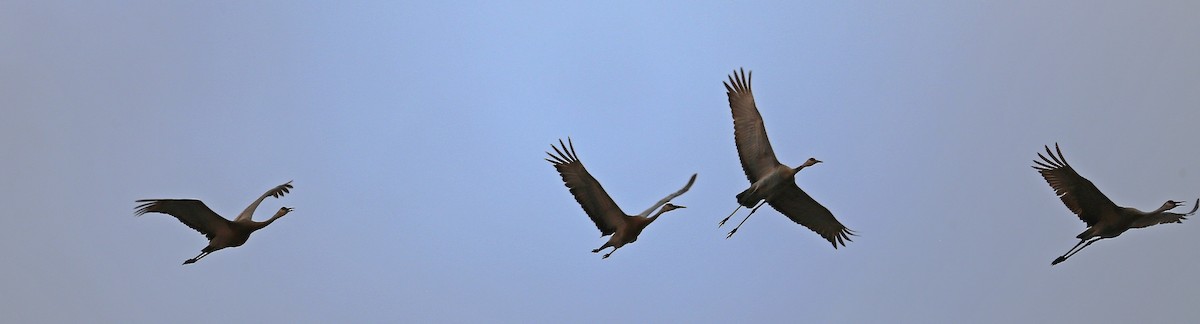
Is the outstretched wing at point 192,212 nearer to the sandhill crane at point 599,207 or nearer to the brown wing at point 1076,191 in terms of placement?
the sandhill crane at point 599,207

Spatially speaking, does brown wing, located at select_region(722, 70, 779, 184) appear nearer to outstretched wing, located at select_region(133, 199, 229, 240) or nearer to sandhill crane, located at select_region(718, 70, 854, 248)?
sandhill crane, located at select_region(718, 70, 854, 248)

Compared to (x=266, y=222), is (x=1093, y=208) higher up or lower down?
lower down

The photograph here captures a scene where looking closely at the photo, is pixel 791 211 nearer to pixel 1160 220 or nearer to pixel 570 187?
pixel 570 187

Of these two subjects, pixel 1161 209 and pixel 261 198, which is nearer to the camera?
pixel 1161 209

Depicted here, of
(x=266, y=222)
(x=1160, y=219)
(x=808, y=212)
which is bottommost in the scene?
(x=1160, y=219)

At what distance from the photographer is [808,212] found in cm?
3672

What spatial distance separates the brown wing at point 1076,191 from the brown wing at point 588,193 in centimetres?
891

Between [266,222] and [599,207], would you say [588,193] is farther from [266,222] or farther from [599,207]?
[266,222]

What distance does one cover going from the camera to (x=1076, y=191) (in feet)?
111

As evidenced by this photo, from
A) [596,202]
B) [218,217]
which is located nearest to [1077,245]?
[596,202]

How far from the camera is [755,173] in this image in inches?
1390

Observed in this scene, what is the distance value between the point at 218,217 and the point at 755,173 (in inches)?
450

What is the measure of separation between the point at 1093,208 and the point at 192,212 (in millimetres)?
18794

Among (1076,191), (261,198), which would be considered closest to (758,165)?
(1076,191)
